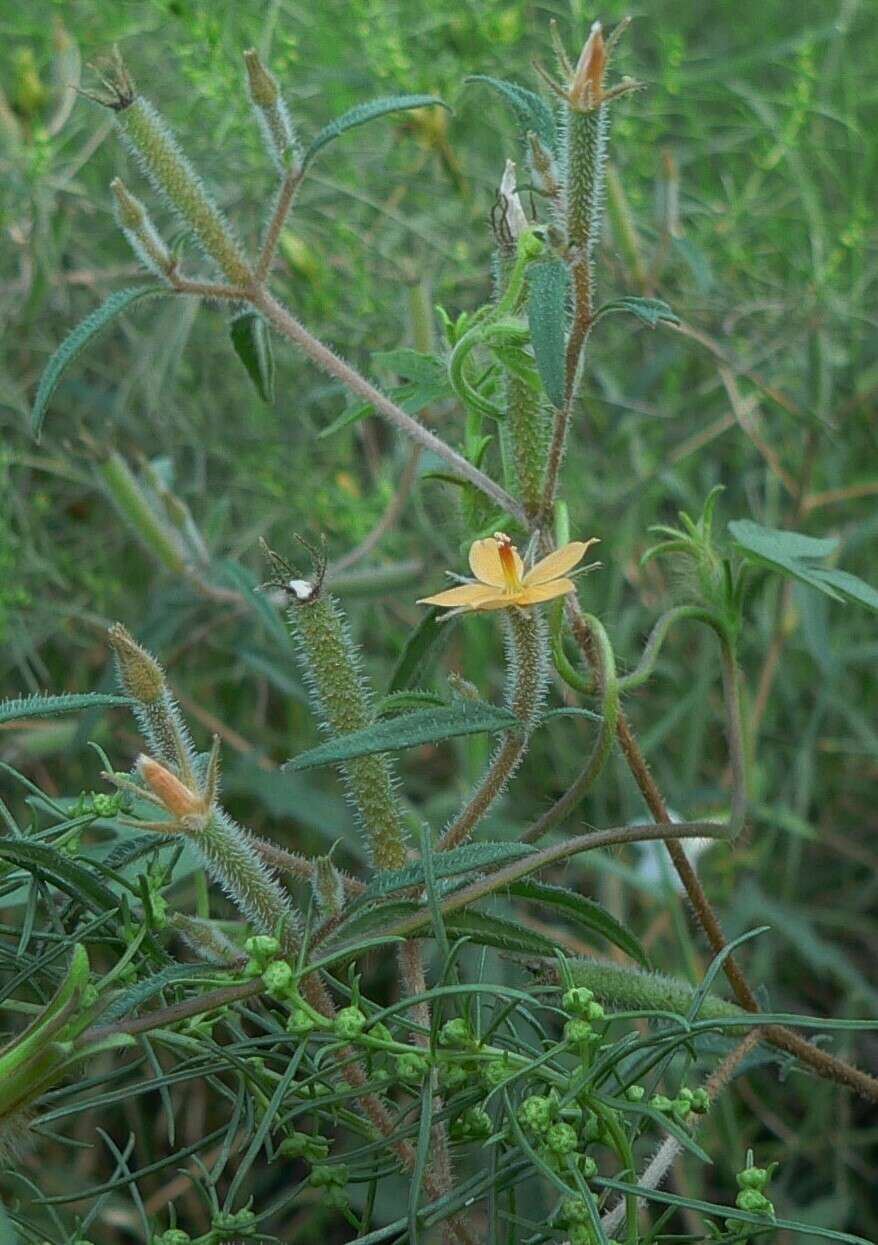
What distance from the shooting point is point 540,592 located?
465mm

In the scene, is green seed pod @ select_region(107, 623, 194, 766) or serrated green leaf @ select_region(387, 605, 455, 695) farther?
serrated green leaf @ select_region(387, 605, 455, 695)

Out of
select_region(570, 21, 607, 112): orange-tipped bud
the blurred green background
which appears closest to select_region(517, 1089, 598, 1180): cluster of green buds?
select_region(570, 21, 607, 112): orange-tipped bud

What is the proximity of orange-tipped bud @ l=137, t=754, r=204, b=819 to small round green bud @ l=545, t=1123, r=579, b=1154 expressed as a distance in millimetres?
140

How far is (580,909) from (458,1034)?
0.25 feet

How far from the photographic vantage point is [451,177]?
113 centimetres

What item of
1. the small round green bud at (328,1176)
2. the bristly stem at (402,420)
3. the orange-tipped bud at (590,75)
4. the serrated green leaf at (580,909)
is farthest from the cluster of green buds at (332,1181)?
the orange-tipped bud at (590,75)

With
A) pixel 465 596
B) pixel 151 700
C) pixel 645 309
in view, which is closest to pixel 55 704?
pixel 151 700

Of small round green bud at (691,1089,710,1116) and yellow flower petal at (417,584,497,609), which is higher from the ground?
yellow flower petal at (417,584,497,609)

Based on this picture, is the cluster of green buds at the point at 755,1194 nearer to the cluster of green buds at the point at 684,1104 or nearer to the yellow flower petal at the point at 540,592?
the cluster of green buds at the point at 684,1104

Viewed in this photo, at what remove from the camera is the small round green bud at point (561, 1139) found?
0.41 metres

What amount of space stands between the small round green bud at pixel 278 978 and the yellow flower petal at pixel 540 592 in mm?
132

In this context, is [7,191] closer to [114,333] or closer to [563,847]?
[114,333]

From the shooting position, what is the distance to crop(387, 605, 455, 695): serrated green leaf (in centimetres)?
58

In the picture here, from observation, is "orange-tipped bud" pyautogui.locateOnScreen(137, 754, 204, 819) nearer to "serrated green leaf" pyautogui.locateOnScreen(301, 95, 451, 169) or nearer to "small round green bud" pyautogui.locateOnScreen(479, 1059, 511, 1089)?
"small round green bud" pyautogui.locateOnScreen(479, 1059, 511, 1089)
